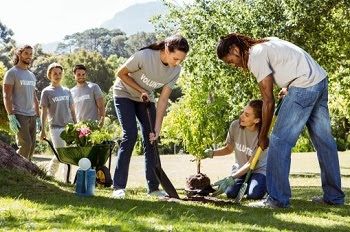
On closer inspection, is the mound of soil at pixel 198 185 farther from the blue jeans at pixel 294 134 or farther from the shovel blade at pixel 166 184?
the blue jeans at pixel 294 134

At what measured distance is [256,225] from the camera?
13.7ft

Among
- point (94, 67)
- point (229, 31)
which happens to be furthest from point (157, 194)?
point (94, 67)

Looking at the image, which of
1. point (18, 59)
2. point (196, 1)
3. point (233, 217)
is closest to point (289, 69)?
point (233, 217)

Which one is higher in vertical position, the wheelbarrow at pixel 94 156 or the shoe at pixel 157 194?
the wheelbarrow at pixel 94 156

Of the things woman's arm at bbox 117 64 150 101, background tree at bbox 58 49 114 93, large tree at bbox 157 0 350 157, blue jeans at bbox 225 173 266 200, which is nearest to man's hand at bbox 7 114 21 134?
woman's arm at bbox 117 64 150 101

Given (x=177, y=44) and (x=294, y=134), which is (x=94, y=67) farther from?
(x=294, y=134)

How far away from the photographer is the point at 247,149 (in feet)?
20.4

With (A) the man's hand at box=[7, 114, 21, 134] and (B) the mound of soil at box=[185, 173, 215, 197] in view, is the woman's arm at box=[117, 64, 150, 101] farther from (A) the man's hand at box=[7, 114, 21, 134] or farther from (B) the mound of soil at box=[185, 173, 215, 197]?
(A) the man's hand at box=[7, 114, 21, 134]

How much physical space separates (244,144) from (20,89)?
10.3 ft

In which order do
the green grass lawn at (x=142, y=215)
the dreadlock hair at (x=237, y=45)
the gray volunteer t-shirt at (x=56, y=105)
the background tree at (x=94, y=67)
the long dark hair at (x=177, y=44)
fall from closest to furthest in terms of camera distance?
the green grass lawn at (x=142, y=215), the dreadlock hair at (x=237, y=45), the long dark hair at (x=177, y=44), the gray volunteer t-shirt at (x=56, y=105), the background tree at (x=94, y=67)

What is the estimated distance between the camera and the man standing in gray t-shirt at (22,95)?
24.9 ft

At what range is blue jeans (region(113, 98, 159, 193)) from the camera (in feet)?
18.8

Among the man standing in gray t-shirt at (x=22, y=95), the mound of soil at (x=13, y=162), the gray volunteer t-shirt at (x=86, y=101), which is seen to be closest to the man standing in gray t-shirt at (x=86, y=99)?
the gray volunteer t-shirt at (x=86, y=101)

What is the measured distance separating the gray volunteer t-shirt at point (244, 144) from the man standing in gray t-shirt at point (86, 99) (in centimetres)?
262
